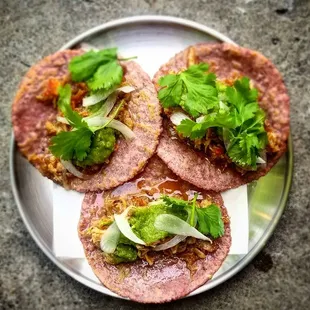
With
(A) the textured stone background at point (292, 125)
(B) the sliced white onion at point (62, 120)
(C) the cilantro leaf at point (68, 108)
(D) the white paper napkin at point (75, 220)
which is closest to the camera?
(C) the cilantro leaf at point (68, 108)

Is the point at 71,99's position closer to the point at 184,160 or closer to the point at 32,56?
the point at 32,56

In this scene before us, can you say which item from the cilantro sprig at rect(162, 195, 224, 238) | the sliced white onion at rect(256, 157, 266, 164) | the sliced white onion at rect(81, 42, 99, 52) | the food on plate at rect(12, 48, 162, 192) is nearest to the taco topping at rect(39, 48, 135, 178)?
the food on plate at rect(12, 48, 162, 192)

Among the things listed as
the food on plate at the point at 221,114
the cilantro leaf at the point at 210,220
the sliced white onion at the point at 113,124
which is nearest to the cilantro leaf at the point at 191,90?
the food on plate at the point at 221,114

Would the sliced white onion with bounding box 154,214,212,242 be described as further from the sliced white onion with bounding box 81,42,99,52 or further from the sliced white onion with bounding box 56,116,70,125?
the sliced white onion with bounding box 81,42,99,52

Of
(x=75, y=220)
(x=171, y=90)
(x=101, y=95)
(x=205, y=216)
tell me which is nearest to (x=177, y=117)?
(x=171, y=90)

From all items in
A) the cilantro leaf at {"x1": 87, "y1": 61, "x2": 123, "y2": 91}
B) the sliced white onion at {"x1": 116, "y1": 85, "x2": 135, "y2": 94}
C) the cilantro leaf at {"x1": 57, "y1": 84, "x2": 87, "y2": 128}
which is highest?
the cilantro leaf at {"x1": 87, "y1": 61, "x2": 123, "y2": 91}

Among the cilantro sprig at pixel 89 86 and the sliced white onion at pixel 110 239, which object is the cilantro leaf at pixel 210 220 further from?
the cilantro sprig at pixel 89 86
